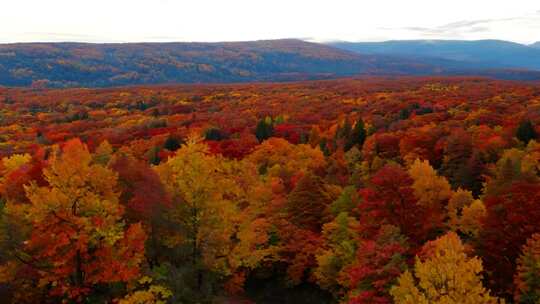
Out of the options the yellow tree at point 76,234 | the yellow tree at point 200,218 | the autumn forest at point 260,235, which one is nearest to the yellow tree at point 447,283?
the autumn forest at point 260,235

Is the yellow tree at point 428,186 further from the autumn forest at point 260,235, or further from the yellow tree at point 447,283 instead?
the yellow tree at point 447,283

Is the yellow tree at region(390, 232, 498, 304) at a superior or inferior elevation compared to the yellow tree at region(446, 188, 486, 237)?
superior

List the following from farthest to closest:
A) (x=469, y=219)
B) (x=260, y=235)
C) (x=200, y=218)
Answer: (x=260, y=235), (x=469, y=219), (x=200, y=218)

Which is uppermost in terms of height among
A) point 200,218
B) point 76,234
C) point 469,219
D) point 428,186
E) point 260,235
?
point 76,234

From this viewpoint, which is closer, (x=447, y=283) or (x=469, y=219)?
(x=447, y=283)

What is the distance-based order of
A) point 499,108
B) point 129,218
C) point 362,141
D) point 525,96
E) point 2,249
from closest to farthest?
point 2,249
point 129,218
point 362,141
point 499,108
point 525,96

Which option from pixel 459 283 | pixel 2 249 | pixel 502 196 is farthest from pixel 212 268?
pixel 502 196

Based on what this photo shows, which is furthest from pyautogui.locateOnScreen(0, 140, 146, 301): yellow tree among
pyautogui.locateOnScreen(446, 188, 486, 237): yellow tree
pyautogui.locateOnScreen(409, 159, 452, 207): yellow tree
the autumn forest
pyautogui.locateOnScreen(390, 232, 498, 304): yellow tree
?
pyautogui.locateOnScreen(409, 159, 452, 207): yellow tree

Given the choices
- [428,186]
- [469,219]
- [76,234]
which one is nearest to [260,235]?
[428,186]

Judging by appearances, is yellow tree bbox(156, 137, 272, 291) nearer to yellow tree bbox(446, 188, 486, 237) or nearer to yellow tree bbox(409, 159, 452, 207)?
yellow tree bbox(446, 188, 486, 237)

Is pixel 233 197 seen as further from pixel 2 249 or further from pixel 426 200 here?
pixel 2 249

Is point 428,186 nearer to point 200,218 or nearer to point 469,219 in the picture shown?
point 469,219
